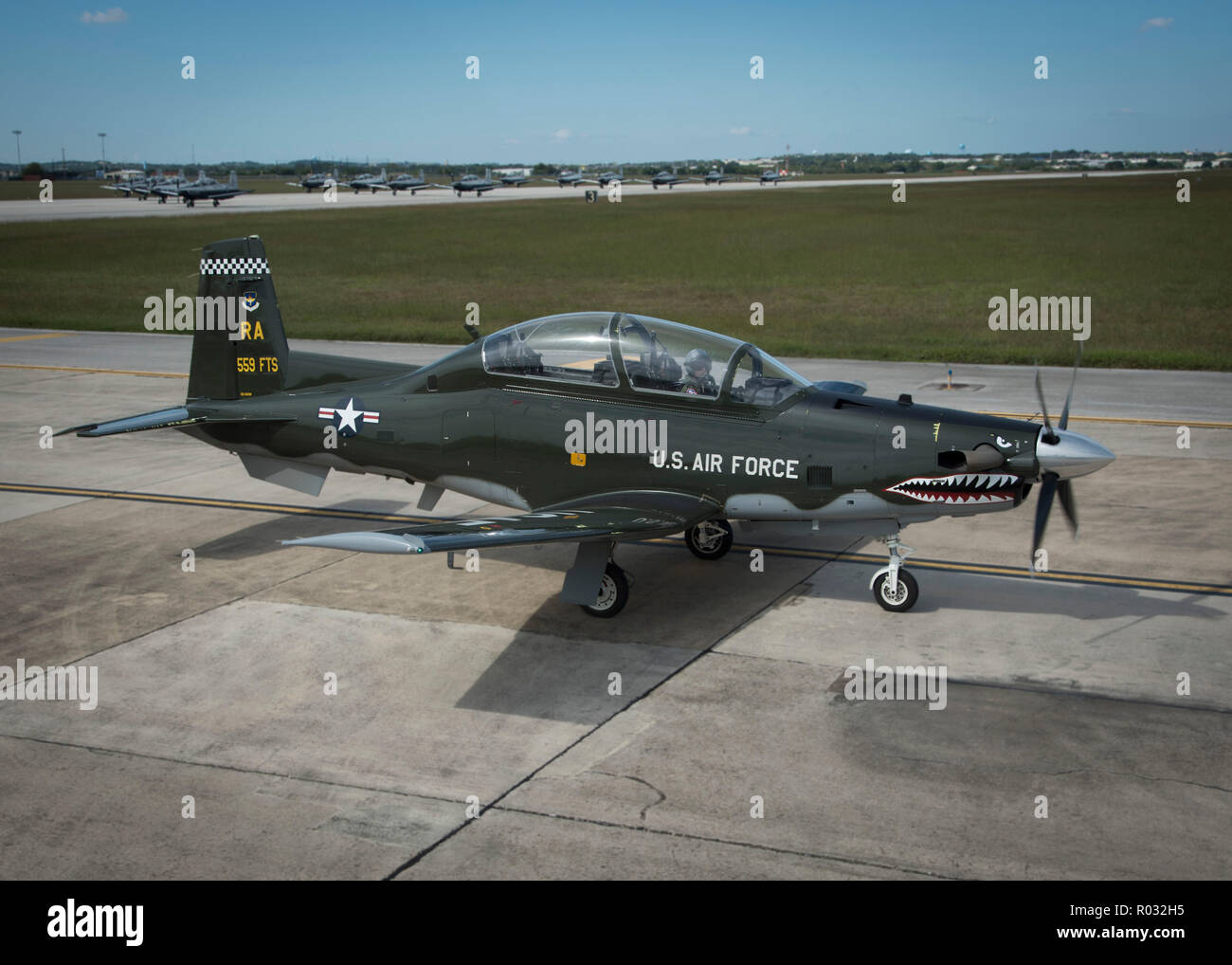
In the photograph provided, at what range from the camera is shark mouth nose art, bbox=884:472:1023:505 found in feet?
31.3

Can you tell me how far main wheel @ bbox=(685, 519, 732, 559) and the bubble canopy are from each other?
219 centimetres

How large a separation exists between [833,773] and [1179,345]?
76.1 feet

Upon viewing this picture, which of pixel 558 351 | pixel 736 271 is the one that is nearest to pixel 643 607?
pixel 558 351

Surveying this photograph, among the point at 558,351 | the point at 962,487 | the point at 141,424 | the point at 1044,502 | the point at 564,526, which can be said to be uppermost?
the point at 558,351

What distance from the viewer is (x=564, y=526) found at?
9570 millimetres

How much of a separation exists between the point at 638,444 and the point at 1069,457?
3.84 metres

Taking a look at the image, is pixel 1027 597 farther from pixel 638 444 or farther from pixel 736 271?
pixel 736 271

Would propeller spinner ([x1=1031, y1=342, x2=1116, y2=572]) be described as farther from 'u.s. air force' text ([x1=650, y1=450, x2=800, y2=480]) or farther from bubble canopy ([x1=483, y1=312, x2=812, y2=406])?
bubble canopy ([x1=483, y1=312, x2=812, y2=406])

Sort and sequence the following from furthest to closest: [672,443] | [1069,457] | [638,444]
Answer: [638,444] < [672,443] < [1069,457]

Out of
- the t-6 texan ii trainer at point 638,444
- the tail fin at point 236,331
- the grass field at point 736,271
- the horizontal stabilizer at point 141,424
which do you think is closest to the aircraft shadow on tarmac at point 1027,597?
the t-6 texan ii trainer at point 638,444

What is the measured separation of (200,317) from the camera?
12297 mm

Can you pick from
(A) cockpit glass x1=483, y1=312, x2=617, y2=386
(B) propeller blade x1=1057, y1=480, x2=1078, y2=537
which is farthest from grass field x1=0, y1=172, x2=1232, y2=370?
(A) cockpit glass x1=483, y1=312, x2=617, y2=386

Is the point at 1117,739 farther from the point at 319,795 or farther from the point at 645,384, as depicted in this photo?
the point at 319,795
